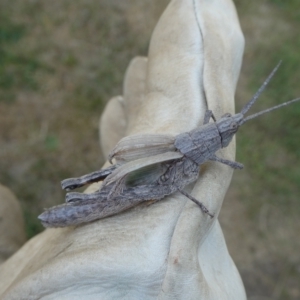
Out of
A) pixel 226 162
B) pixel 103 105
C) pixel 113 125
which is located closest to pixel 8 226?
→ pixel 113 125

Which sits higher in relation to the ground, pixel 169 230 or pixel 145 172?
pixel 145 172

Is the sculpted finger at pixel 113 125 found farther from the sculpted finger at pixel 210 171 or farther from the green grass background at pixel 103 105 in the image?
the green grass background at pixel 103 105

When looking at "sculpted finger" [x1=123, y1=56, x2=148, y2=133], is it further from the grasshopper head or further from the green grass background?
the green grass background

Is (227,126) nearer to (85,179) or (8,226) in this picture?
(85,179)

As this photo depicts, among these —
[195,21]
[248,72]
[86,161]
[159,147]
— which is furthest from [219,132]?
[248,72]

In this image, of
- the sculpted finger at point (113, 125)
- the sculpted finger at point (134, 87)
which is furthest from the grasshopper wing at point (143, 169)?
the sculpted finger at point (113, 125)

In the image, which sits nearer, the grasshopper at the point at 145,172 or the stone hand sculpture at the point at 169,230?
the stone hand sculpture at the point at 169,230
